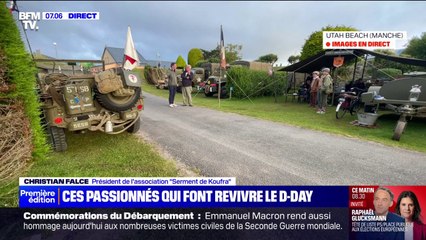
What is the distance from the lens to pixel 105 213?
2.20 meters

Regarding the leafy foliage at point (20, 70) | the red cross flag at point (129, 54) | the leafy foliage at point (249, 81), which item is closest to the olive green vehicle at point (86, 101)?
the leafy foliage at point (20, 70)

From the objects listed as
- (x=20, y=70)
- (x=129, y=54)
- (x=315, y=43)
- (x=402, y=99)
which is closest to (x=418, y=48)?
(x=315, y=43)

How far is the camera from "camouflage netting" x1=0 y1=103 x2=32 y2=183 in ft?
9.29

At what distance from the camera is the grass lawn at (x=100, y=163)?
3062mm

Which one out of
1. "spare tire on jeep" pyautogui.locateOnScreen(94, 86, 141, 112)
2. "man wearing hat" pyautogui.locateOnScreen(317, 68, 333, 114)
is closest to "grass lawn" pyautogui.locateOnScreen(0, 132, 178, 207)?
"spare tire on jeep" pyautogui.locateOnScreen(94, 86, 141, 112)

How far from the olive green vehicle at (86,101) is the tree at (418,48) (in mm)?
43449

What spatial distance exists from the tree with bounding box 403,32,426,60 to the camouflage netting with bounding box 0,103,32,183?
148ft

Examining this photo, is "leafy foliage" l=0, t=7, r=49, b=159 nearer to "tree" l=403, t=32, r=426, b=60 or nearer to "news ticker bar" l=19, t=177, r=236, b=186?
"news ticker bar" l=19, t=177, r=236, b=186

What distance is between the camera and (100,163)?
3.55 meters

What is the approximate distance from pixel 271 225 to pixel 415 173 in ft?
9.23

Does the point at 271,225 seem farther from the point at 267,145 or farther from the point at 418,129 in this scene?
the point at 418,129

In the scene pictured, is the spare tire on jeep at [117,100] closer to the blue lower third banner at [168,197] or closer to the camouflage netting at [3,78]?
the camouflage netting at [3,78]

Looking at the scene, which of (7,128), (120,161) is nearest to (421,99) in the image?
(120,161)

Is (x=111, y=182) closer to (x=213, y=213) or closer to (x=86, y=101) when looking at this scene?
(x=213, y=213)
